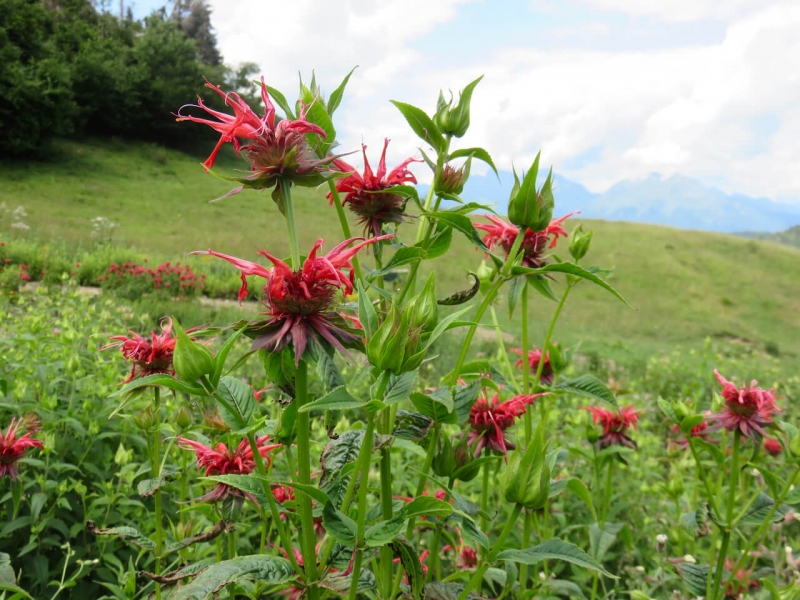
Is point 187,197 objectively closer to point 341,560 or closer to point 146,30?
point 146,30

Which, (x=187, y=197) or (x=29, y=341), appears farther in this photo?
(x=187, y=197)

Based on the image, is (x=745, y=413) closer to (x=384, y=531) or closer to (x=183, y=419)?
(x=384, y=531)

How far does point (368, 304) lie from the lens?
2.26ft

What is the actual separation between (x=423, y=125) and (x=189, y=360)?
1.72 feet

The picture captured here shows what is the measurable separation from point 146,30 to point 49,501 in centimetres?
2757

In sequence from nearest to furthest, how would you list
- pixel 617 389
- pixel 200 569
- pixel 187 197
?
pixel 200 569
pixel 617 389
pixel 187 197

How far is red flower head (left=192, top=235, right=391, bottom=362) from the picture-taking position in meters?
0.71

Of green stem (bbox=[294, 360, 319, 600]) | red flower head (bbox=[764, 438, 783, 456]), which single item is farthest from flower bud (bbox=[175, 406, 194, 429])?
red flower head (bbox=[764, 438, 783, 456])

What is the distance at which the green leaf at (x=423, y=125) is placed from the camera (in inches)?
34.2

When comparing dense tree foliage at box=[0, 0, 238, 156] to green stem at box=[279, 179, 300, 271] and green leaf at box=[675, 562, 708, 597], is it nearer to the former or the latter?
green stem at box=[279, 179, 300, 271]

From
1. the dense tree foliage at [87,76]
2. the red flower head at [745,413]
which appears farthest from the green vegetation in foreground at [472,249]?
the red flower head at [745,413]

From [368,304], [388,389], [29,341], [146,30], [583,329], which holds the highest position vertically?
[146,30]

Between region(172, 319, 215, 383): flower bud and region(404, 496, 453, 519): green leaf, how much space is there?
0.33m

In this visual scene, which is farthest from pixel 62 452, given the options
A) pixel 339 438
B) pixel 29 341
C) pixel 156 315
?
pixel 156 315
